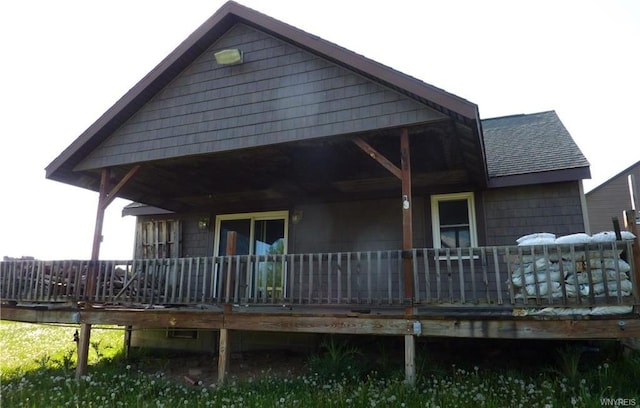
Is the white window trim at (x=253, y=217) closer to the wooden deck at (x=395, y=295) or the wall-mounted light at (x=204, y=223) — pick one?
the wall-mounted light at (x=204, y=223)

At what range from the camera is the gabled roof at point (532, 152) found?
8034 millimetres

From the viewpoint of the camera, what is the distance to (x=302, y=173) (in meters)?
8.82

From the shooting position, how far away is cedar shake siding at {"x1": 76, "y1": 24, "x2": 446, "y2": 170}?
6.71 m

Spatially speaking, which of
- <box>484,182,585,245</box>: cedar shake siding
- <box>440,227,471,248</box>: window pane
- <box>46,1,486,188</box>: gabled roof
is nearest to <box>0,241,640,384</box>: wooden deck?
<box>440,227,471,248</box>: window pane

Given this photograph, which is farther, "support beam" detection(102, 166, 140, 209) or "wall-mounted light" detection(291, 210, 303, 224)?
"wall-mounted light" detection(291, 210, 303, 224)

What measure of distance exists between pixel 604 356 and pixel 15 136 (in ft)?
81.7

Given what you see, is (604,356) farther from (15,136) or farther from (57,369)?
(15,136)

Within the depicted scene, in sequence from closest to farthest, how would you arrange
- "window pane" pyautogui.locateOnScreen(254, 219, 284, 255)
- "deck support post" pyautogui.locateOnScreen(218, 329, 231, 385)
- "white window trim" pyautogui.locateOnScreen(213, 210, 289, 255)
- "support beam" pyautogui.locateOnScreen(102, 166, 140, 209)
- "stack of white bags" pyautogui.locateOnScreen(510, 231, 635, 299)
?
1. "stack of white bags" pyautogui.locateOnScreen(510, 231, 635, 299)
2. "deck support post" pyautogui.locateOnScreen(218, 329, 231, 385)
3. "support beam" pyautogui.locateOnScreen(102, 166, 140, 209)
4. "white window trim" pyautogui.locateOnScreen(213, 210, 289, 255)
5. "window pane" pyautogui.locateOnScreen(254, 219, 284, 255)

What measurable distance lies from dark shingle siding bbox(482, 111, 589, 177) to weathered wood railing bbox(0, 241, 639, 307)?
2160 millimetres

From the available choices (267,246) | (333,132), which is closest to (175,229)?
(267,246)

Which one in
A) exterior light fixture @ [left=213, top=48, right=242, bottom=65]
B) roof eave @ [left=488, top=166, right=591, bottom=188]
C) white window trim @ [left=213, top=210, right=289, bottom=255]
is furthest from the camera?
white window trim @ [left=213, top=210, right=289, bottom=255]

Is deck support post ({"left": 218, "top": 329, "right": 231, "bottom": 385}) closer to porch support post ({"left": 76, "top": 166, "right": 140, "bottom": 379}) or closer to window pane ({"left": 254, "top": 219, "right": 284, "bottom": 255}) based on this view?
porch support post ({"left": 76, "top": 166, "right": 140, "bottom": 379})

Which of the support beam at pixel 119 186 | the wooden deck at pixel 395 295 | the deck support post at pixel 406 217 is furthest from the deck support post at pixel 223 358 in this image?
the support beam at pixel 119 186

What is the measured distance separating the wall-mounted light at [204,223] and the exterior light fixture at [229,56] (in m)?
4.55
